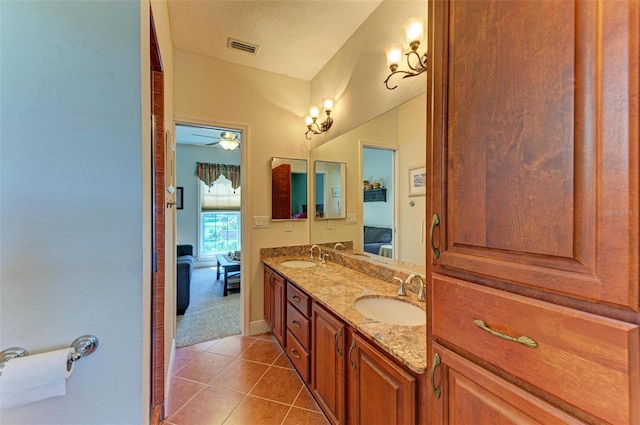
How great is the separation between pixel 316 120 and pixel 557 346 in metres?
2.72

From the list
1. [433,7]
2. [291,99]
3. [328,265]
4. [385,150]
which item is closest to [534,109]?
[433,7]

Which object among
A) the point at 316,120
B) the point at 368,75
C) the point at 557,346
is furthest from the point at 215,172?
the point at 557,346

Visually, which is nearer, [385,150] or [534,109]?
[534,109]

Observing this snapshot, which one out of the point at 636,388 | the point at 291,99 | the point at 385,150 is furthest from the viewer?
the point at 291,99

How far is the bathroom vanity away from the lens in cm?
102

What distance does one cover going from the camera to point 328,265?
2.56m

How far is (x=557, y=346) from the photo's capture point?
0.58 metres

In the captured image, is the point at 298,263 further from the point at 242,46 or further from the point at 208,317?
the point at 242,46

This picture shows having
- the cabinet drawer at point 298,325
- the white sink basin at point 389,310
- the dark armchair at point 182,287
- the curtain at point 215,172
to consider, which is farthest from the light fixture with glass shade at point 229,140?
the white sink basin at point 389,310

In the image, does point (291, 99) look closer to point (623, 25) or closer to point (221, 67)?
point (221, 67)

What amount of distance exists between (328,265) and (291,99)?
193 cm

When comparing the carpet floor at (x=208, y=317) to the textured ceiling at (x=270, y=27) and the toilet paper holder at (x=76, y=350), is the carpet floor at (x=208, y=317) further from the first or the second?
the textured ceiling at (x=270, y=27)

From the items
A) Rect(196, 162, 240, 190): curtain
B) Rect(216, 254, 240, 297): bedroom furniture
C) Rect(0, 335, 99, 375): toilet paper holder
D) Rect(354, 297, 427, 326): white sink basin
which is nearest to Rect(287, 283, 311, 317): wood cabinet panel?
Rect(354, 297, 427, 326): white sink basin

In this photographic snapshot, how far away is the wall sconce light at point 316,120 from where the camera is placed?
2629mm
